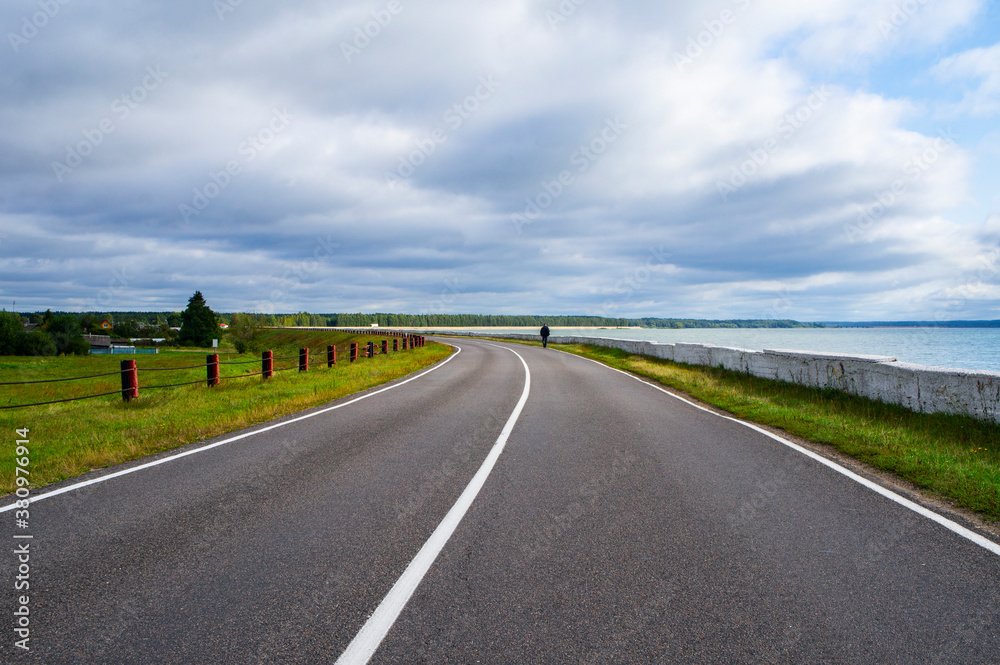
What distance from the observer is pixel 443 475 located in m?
6.43

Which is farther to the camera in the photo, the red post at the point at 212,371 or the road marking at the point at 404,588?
the red post at the point at 212,371

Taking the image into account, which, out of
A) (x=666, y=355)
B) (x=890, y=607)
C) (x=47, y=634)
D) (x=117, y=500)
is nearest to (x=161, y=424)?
(x=117, y=500)

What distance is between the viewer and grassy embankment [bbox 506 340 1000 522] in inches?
237

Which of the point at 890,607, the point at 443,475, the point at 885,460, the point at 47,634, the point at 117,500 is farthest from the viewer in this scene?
the point at 885,460

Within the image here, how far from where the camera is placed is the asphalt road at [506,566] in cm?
294

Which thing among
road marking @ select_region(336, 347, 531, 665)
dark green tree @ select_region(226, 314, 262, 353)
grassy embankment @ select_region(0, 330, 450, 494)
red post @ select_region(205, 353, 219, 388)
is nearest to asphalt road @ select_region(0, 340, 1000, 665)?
road marking @ select_region(336, 347, 531, 665)

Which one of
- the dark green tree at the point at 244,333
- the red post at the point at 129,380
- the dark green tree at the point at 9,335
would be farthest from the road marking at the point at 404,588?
the dark green tree at the point at 244,333

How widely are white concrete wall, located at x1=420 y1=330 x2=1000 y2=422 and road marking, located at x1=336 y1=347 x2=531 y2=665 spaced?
28.8 feet

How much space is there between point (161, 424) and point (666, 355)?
933 inches

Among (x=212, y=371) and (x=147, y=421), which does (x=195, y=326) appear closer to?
(x=212, y=371)

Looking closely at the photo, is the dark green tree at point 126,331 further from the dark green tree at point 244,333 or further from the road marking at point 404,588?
the road marking at point 404,588

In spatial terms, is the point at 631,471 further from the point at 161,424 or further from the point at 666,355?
the point at 666,355

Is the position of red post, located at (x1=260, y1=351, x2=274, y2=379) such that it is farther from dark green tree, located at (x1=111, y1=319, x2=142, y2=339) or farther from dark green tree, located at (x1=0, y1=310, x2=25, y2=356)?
dark green tree, located at (x1=111, y1=319, x2=142, y2=339)

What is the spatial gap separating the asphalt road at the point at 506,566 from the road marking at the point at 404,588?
5 centimetres
